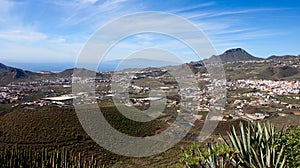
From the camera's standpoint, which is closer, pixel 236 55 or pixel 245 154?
pixel 245 154

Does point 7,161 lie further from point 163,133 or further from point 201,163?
point 163,133

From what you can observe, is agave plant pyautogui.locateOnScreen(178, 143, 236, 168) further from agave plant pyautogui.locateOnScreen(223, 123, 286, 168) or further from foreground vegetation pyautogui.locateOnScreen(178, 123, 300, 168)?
agave plant pyautogui.locateOnScreen(223, 123, 286, 168)

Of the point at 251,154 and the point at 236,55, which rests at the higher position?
the point at 236,55

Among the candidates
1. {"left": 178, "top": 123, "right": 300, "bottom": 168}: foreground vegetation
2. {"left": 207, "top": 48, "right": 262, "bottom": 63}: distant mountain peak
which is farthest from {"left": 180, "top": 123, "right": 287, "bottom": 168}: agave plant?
{"left": 207, "top": 48, "right": 262, "bottom": 63}: distant mountain peak

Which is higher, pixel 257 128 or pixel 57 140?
pixel 257 128

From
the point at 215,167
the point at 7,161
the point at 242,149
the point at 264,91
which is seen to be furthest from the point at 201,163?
the point at 264,91

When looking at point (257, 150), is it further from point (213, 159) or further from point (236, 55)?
point (236, 55)

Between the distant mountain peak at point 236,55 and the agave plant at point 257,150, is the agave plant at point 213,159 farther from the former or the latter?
the distant mountain peak at point 236,55

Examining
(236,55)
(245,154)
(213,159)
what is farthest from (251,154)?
(236,55)
